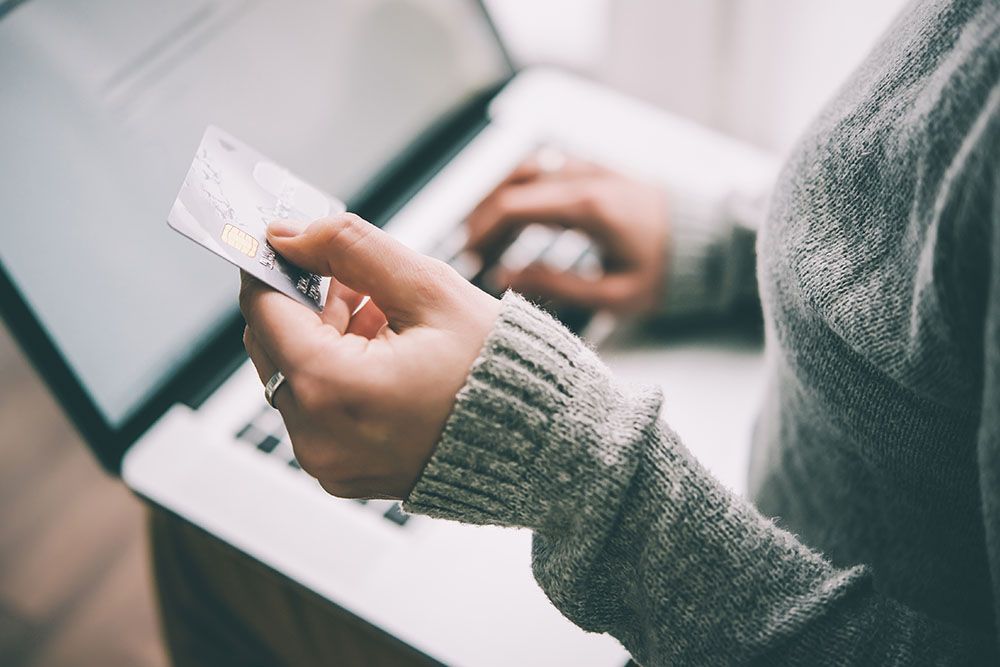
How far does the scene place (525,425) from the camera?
0.41 meters

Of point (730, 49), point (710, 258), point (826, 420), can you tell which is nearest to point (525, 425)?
point (826, 420)

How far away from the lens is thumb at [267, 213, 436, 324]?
41 centimetres

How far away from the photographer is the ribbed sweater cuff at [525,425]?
40cm

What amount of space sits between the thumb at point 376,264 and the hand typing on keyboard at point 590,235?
33 cm

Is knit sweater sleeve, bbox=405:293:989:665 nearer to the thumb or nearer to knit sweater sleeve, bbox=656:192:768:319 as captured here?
the thumb

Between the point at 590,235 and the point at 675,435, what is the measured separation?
1.18 feet

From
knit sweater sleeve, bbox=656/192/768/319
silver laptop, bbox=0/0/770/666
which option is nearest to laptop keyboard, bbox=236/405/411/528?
silver laptop, bbox=0/0/770/666

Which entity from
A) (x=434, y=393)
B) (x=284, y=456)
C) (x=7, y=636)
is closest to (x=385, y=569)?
(x=284, y=456)

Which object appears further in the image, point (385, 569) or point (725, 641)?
point (385, 569)

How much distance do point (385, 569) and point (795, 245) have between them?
0.35m

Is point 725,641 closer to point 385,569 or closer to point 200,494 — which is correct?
point 385,569

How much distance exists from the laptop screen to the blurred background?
0.23m

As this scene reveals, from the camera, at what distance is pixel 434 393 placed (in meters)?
0.40

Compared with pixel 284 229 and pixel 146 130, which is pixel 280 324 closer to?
pixel 284 229
